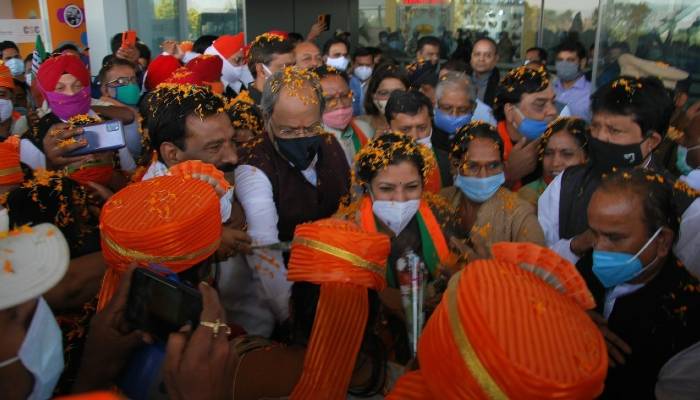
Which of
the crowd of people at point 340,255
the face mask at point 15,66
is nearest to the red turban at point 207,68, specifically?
the crowd of people at point 340,255

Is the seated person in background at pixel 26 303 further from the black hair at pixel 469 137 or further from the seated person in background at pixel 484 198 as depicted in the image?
the black hair at pixel 469 137

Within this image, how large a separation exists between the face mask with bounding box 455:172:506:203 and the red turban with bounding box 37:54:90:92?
8.89 ft

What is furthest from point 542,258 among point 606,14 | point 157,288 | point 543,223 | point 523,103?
point 606,14

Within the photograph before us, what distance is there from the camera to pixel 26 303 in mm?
1225

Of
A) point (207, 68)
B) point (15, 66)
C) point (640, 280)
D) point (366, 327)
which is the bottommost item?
point (366, 327)

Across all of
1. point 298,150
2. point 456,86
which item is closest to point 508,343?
point 298,150

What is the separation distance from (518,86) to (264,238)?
241cm

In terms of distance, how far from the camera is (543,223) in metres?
2.78

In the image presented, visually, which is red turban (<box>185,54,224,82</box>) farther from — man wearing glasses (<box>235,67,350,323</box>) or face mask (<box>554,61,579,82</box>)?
face mask (<box>554,61,579,82</box>)

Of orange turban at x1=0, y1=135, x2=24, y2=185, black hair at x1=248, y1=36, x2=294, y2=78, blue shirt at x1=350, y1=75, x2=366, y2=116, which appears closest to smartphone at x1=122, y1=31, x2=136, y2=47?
blue shirt at x1=350, y1=75, x2=366, y2=116

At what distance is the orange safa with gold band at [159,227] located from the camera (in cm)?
159

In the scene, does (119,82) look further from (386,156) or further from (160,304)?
(160,304)

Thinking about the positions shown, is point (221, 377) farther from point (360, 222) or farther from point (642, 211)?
point (642, 211)

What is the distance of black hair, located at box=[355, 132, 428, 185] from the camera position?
2.71 meters
